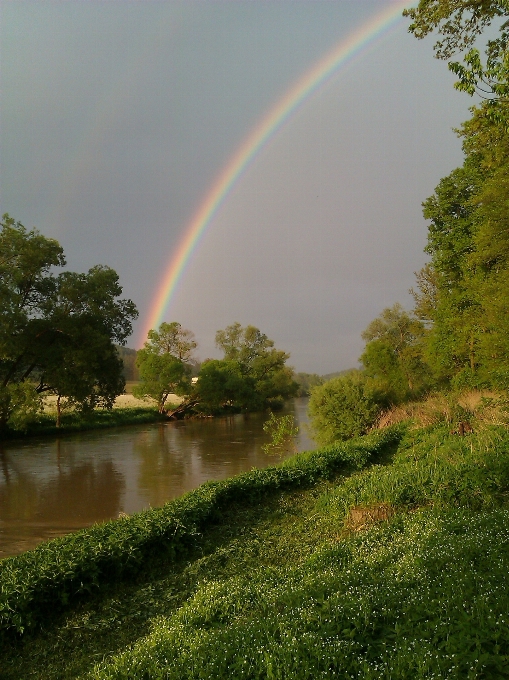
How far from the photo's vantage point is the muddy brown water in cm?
1342

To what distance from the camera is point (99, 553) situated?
6.74 metres

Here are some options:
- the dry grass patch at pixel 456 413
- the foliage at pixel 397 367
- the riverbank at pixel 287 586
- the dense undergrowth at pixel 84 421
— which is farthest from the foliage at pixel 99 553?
the dense undergrowth at pixel 84 421

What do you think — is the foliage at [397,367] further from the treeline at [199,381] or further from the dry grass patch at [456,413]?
the treeline at [199,381]

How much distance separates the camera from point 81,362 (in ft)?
110

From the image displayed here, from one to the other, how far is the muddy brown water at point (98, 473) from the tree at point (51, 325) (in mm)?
3853

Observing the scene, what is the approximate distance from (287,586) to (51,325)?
32.5 metres

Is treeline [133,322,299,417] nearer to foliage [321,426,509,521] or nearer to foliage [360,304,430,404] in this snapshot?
foliage [360,304,430,404]

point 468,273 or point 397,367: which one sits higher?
point 468,273

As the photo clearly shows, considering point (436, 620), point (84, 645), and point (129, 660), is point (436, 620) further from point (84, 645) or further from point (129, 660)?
point (84, 645)

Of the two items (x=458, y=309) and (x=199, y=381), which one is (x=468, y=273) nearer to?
(x=458, y=309)

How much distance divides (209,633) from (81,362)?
1249 inches

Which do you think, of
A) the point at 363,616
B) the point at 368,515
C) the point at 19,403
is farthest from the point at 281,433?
the point at 19,403

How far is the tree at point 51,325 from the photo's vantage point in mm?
30406

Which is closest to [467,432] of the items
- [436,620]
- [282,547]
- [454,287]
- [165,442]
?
[282,547]
